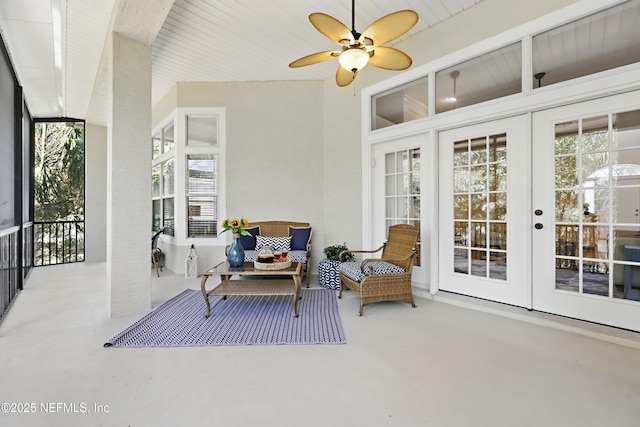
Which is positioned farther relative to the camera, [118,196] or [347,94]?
[347,94]

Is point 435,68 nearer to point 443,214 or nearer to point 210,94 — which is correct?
point 443,214

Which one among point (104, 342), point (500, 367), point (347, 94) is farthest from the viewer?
point (347, 94)

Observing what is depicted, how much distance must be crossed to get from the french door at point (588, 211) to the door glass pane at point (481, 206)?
1.01 feet

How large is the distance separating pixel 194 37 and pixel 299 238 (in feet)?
10.3

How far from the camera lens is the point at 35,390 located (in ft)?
5.89

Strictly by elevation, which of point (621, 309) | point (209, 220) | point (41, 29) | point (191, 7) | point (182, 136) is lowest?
point (621, 309)

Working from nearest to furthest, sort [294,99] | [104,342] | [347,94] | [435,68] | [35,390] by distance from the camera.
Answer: [35,390] → [104,342] → [435,68] → [347,94] → [294,99]

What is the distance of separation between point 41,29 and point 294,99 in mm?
3199

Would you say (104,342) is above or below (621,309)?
below

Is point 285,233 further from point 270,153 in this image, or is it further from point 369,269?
point 369,269

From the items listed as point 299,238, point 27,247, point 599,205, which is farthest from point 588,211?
point 27,247

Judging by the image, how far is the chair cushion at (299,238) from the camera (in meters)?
4.75

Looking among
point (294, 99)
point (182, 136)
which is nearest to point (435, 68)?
Result: point (294, 99)

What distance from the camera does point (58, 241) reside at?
6461mm
